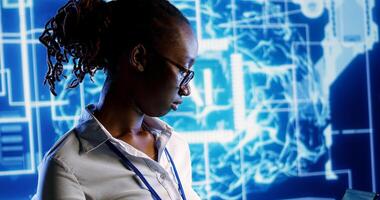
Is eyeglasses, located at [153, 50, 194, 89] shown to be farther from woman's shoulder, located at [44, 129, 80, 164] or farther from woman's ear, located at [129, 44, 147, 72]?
woman's shoulder, located at [44, 129, 80, 164]

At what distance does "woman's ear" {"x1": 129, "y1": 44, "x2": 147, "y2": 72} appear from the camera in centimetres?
84

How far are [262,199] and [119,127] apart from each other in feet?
4.03

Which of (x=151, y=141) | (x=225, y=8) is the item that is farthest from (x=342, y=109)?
(x=151, y=141)

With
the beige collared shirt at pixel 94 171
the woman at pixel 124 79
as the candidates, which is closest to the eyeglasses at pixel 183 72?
the woman at pixel 124 79

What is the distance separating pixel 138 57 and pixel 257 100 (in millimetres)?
1188

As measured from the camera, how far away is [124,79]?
2.83 feet

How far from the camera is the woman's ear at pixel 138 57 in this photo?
841 millimetres

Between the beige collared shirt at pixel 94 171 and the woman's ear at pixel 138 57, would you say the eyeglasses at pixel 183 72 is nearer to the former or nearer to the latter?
the woman's ear at pixel 138 57

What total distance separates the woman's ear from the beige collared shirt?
139 mm

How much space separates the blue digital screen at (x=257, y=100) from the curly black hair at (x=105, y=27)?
0.82m

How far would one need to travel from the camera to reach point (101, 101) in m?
0.89

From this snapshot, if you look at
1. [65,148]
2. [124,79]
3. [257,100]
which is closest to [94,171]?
[65,148]

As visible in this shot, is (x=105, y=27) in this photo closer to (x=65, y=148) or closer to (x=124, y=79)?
(x=124, y=79)

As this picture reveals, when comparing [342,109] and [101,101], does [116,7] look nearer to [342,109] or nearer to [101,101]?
[101,101]
